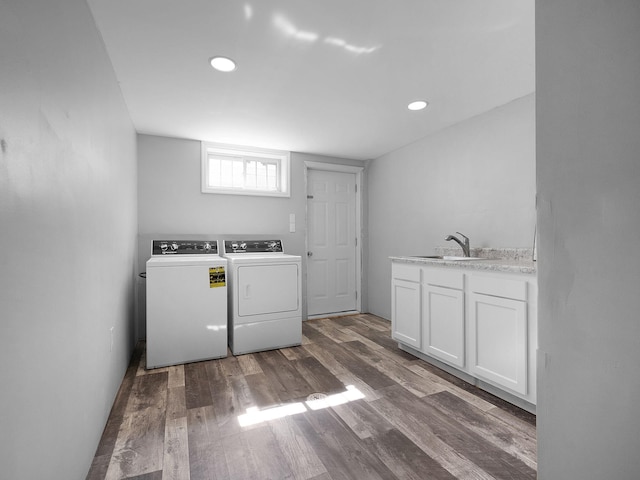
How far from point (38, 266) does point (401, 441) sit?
1725mm

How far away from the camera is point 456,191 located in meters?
3.04

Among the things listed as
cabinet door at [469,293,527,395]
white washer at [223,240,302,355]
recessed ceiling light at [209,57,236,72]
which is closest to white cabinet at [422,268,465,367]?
cabinet door at [469,293,527,395]

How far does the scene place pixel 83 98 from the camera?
138cm

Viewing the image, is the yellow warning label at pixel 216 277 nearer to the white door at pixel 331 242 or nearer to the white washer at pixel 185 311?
the white washer at pixel 185 311

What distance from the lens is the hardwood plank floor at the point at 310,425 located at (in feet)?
4.65

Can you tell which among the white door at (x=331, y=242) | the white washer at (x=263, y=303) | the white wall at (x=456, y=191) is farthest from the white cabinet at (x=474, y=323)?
the white door at (x=331, y=242)

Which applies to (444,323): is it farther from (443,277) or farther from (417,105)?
(417,105)

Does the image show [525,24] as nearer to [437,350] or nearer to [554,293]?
[554,293]

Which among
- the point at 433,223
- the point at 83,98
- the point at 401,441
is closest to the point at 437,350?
the point at 401,441

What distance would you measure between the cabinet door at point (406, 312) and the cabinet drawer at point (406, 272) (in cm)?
4

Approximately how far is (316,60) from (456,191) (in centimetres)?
188

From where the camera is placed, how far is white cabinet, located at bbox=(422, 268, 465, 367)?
7.43ft

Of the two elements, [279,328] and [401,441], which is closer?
[401,441]

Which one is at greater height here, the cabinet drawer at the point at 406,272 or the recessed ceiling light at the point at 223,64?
the recessed ceiling light at the point at 223,64
